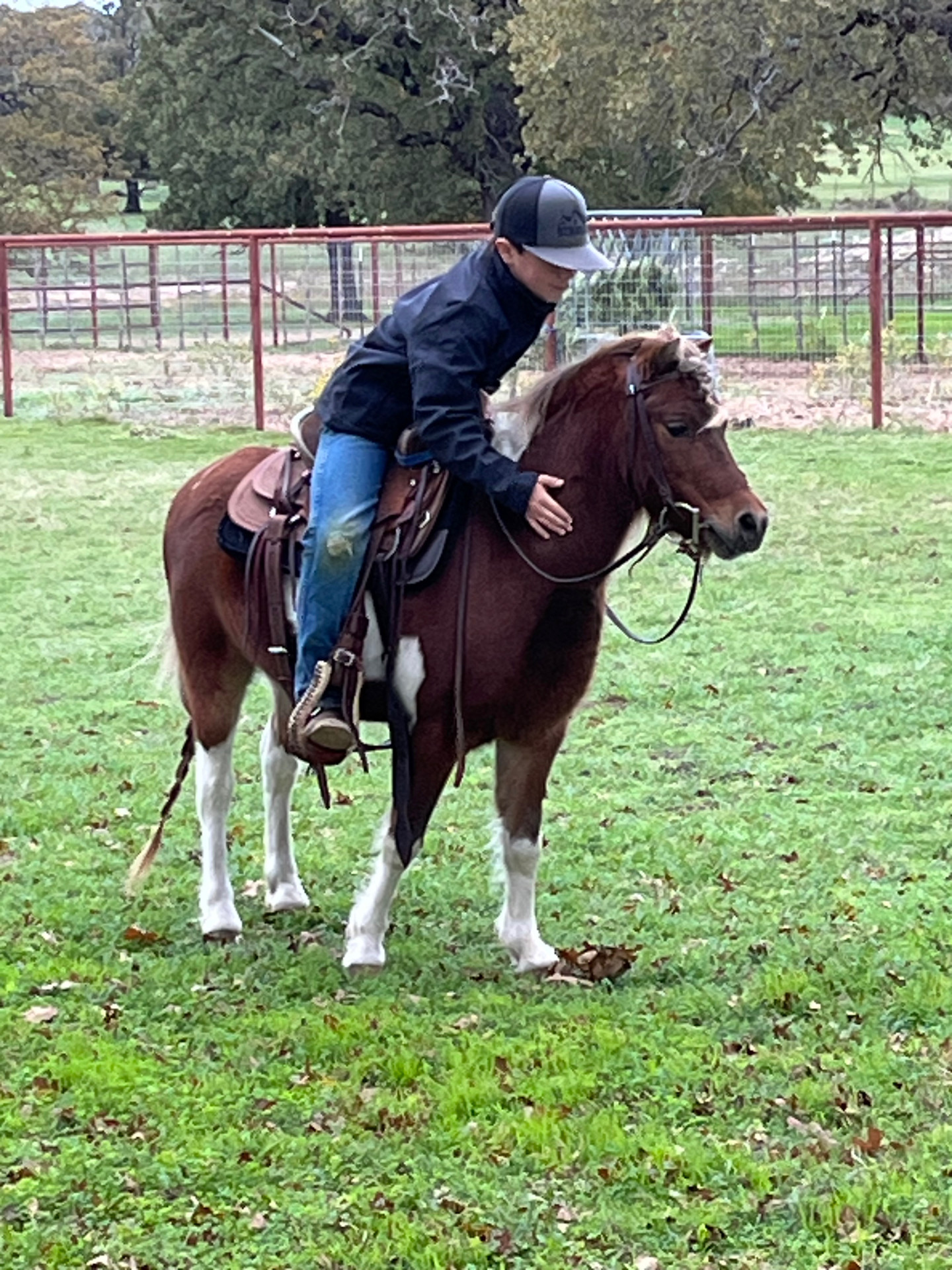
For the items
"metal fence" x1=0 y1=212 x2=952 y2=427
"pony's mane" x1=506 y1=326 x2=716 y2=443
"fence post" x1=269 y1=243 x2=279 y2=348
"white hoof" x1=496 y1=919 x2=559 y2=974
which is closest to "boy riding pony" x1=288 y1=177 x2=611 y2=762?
"pony's mane" x1=506 y1=326 x2=716 y2=443

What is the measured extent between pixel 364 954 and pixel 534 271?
2.01 m

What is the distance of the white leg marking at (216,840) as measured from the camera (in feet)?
18.7

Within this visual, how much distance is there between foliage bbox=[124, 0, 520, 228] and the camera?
41.0 m

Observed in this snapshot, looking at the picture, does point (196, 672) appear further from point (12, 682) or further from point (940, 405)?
point (940, 405)

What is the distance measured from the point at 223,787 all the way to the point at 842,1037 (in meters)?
2.16

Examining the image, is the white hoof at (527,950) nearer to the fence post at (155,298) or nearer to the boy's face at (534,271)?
the boy's face at (534,271)

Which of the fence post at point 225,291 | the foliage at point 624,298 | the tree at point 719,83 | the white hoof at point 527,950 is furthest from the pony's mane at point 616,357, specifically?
the tree at point 719,83

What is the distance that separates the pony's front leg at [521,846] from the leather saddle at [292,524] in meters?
0.64

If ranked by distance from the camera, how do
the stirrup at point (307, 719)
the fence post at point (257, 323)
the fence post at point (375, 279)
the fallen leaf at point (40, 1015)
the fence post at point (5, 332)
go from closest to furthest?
the fallen leaf at point (40, 1015), the stirrup at point (307, 719), the fence post at point (257, 323), the fence post at point (375, 279), the fence post at point (5, 332)

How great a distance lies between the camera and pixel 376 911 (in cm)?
530

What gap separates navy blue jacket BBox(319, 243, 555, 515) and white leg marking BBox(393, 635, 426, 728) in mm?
522

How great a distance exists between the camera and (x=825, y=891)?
5906 millimetres

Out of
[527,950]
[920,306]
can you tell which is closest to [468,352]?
[527,950]

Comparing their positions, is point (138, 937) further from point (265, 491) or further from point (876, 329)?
point (876, 329)
